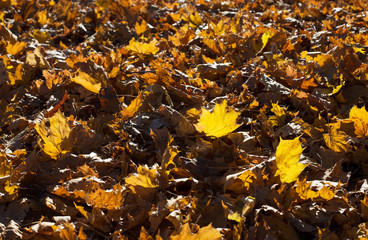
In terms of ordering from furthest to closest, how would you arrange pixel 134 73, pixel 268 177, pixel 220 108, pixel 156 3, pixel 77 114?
pixel 156 3
pixel 134 73
pixel 77 114
pixel 220 108
pixel 268 177

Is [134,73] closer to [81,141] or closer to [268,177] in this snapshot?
[81,141]

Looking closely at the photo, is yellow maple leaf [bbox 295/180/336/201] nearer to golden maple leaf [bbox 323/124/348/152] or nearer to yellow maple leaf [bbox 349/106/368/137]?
golden maple leaf [bbox 323/124/348/152]

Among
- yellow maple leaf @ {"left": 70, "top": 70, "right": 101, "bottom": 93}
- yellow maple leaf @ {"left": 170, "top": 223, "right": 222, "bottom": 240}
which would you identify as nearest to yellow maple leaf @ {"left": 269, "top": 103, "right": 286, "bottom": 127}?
yellow maple leaf @ {"left": 170, "top": 223, "right": 222, "bottom": 240}

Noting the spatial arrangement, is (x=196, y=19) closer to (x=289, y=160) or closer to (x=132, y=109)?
(x=132, y=109)

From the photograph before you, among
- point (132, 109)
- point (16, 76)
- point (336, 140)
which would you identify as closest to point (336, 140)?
point (336, 140)

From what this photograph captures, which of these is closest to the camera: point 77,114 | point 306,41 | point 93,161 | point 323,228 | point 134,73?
point 323,228

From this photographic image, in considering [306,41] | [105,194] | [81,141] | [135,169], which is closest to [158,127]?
[135,169]

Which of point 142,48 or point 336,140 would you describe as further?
point 142,48
